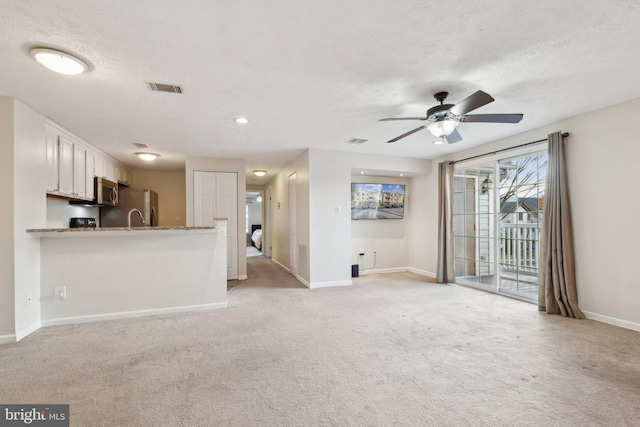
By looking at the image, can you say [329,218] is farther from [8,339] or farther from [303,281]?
[8,339]

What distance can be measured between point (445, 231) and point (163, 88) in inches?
200

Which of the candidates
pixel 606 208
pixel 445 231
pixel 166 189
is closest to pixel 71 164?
pixel 166 189

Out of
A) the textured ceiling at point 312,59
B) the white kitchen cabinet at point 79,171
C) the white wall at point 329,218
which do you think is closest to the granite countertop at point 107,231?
the white kitchen cabinet at point 79,171

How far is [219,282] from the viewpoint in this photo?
4102 mm

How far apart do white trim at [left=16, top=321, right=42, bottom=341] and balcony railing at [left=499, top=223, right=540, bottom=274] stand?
6.45 metres

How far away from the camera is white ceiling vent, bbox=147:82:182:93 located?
274 centimetres

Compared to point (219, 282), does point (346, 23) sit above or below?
above

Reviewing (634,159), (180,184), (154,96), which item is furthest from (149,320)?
(634,159)

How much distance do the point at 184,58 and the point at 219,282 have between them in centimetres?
287

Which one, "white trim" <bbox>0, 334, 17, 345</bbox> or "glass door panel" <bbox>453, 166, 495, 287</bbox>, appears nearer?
"white trim" <bbox>0, 334, 17, 345</bbox>

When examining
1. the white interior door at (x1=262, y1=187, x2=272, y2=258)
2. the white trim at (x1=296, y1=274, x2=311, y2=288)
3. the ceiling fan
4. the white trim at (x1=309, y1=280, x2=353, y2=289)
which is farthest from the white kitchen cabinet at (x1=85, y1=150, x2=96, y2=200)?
the white interior door at (x1=262, y1=187, x2=272, y2=258)

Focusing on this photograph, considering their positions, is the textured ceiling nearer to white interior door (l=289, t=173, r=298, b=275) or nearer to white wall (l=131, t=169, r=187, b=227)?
white interior door (l=289, t=173, r=298, b=275)

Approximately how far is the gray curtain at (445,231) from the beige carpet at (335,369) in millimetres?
1693

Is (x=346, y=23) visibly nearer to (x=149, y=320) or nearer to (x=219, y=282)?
(x=219, y=282)
